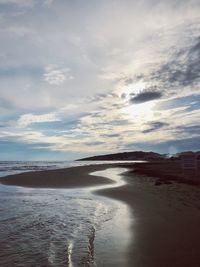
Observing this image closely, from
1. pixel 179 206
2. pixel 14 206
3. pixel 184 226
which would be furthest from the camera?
pixel 14 206

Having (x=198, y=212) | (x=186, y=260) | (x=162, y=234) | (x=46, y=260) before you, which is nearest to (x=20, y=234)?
(x=46, y=260)

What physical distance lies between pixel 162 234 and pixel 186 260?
2.42m

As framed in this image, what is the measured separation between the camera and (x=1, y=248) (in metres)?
8.36

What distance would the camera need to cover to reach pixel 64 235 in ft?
32.1

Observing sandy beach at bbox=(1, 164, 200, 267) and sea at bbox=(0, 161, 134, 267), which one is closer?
sandy beach at bbox=(1, 164, 200, 267)

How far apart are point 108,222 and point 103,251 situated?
11.9 ft

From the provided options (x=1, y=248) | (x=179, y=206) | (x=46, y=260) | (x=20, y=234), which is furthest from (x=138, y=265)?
(x=179, y=206)

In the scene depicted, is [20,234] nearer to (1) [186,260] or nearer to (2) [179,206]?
Answer: (1) [186,260]

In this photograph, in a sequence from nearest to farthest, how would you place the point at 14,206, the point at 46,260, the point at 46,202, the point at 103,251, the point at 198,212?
the point at 46,260 < the point at 103,251 < the point at 198,212 < the point at 14,206 < the point at 46,202

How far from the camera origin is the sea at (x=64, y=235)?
295 inches

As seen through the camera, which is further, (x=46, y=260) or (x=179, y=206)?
(x=179, y=206)

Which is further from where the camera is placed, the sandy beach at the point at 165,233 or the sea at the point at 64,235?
the sea at the point at 64,235

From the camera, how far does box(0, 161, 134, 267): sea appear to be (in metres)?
7.48

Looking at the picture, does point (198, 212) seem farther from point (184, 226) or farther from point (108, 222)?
point (108, 222)
